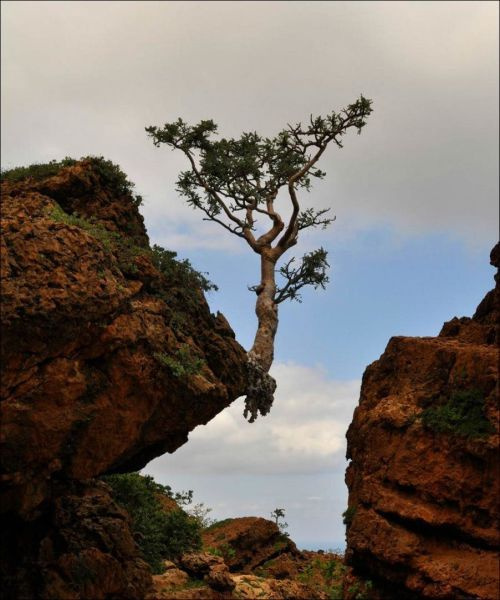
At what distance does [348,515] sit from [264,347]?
914 cm

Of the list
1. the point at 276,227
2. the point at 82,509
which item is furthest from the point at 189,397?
the point at 276,227

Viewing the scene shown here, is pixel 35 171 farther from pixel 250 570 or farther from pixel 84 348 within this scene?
pixel 250 570

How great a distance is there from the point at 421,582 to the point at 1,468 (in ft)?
29.0

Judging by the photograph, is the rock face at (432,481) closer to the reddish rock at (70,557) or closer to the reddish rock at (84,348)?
the reddish rock at (84,348)

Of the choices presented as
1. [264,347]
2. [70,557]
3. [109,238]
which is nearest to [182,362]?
[109,238]

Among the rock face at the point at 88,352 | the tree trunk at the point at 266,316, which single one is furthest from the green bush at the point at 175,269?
the tree trunk at the point at 266,316

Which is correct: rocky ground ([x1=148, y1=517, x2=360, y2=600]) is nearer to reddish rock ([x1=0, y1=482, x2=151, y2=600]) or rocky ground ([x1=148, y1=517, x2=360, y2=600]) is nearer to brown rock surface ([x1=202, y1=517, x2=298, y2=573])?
brown rock surface ([x1=202, y1=517, x2=298, y2=573])

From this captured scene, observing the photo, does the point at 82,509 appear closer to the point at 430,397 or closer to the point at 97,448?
the point at 97,448

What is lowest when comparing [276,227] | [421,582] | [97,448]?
[421,582]

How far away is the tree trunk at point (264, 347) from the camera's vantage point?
23906 mm

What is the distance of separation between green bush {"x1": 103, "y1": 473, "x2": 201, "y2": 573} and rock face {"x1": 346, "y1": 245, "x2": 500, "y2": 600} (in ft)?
24.4

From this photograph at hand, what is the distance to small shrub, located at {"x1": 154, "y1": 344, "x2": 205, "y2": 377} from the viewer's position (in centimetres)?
1767

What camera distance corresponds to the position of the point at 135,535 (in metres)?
21.7

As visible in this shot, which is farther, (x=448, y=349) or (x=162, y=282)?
(x=162, y=282)
